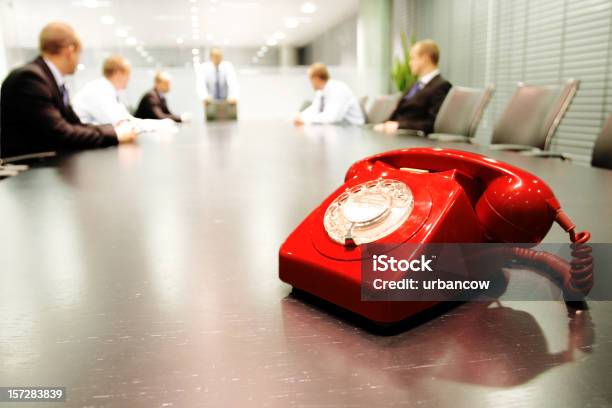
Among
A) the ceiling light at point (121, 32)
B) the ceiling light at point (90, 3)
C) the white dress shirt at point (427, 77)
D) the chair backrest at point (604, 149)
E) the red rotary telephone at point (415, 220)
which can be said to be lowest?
the chair backrest at point (604, 149)

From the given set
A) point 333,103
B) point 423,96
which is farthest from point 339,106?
point 423,96

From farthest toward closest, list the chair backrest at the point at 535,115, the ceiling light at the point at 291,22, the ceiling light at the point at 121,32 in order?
1. the ceiling light at the point at 291,22
2. the ceiling light at the point at 121,32
3. the chair backrest at the point at 535,115

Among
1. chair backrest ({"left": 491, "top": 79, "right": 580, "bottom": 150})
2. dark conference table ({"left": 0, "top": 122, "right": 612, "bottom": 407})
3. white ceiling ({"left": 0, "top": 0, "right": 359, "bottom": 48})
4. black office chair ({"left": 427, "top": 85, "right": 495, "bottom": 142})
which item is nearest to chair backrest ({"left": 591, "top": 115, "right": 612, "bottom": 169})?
chair backrest ({"left": 491, "top": 79, "right": 580, "bottom": 150})

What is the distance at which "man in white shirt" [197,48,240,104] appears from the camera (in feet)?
16.9

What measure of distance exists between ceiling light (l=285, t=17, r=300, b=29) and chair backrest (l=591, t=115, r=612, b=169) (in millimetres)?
6594

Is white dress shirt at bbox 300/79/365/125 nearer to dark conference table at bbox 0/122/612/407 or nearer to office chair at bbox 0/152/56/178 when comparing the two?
office chair at bbox 0/152/56/178

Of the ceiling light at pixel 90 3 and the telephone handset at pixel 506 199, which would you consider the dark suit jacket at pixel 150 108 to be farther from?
the telephone handset at pixel 506 199

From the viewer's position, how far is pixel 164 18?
691 centimetres

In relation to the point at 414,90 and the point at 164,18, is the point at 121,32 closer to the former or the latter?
the point at 164,18

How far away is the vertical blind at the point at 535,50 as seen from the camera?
9.90ft

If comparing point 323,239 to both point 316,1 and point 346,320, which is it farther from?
point 316,1

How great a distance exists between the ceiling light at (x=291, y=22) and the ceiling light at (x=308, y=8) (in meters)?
0.26

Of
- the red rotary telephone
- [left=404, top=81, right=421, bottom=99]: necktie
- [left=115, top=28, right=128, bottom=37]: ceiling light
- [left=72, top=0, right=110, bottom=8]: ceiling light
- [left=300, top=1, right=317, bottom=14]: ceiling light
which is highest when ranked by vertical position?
[left=72, top=0, right=110, bottom=8]: ceiling light

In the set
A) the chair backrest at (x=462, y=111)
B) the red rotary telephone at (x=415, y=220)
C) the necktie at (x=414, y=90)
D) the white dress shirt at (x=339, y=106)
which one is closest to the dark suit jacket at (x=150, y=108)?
the white dress shirt at (x=339, y=106)
